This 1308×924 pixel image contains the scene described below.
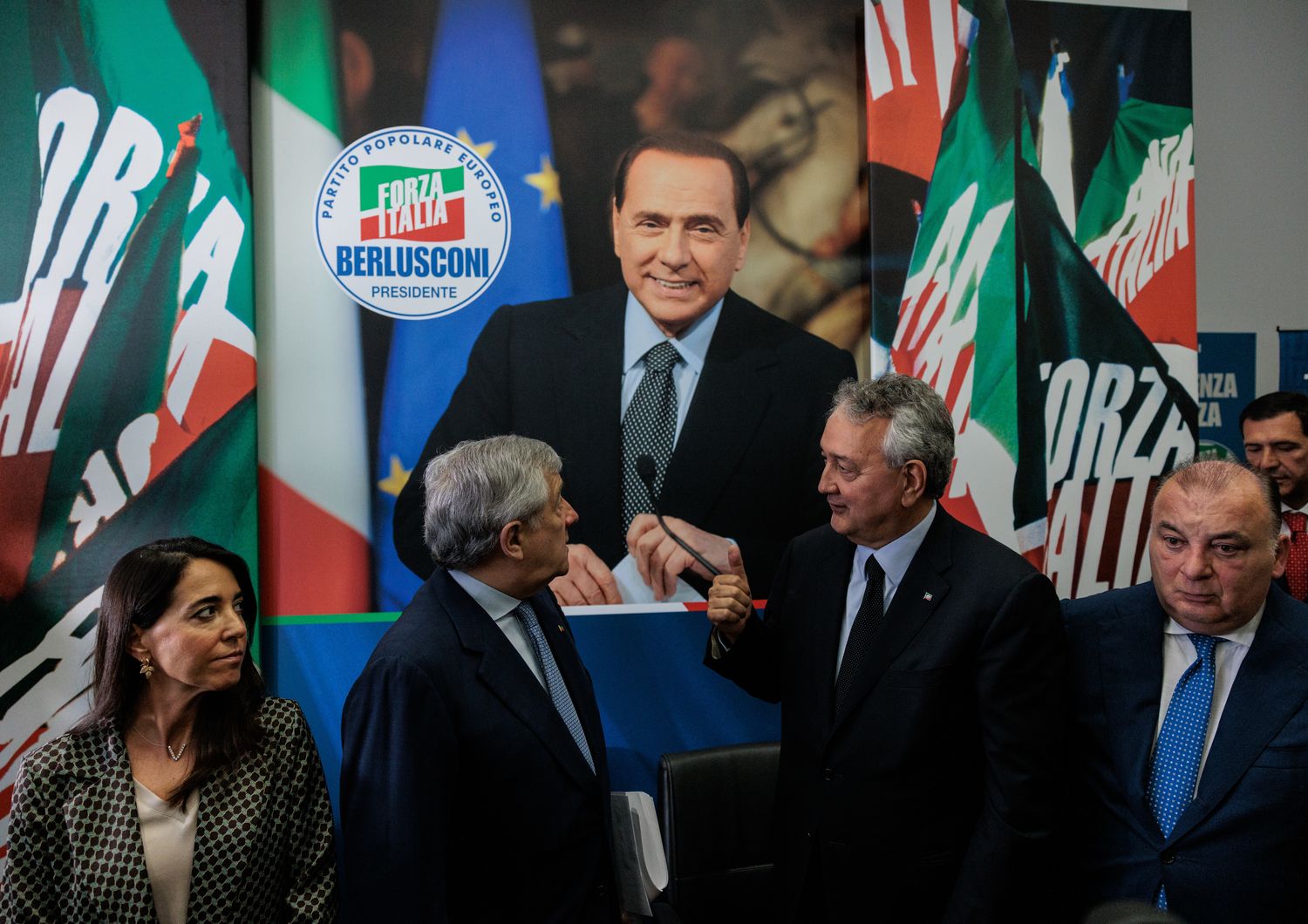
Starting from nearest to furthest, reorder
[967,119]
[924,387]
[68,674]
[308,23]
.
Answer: [924,387]
[68,674]
[308,23]
[967,119]

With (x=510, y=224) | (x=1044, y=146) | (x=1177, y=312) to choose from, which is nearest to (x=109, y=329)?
(x=510, y=224)

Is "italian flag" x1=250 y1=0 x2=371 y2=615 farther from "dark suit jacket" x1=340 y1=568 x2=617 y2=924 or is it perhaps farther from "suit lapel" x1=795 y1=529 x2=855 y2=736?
"suit lapel" x1=795 y1=529 x2=855 y2=736

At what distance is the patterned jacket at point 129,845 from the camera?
82.7 inches

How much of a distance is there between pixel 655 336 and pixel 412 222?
889 mm

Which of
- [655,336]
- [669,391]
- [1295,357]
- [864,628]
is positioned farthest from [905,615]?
[1295,357]

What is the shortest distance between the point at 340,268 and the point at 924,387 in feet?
6.25

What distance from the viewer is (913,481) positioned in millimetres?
2412

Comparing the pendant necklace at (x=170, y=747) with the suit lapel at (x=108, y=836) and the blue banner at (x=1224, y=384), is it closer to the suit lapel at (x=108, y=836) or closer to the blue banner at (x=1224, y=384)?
the suit lapel at (x=108, y=836)

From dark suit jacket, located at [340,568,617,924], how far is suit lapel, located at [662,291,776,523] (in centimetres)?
139

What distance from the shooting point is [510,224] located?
3426mm

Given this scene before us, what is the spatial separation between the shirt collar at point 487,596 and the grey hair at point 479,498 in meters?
0.03

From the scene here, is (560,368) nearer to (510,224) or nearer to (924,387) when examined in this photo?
(510,224)

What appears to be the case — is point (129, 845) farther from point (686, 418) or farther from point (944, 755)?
point (686, 418)

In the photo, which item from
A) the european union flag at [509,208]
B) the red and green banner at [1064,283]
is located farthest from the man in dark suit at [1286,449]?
the european union flag at [509,208]
